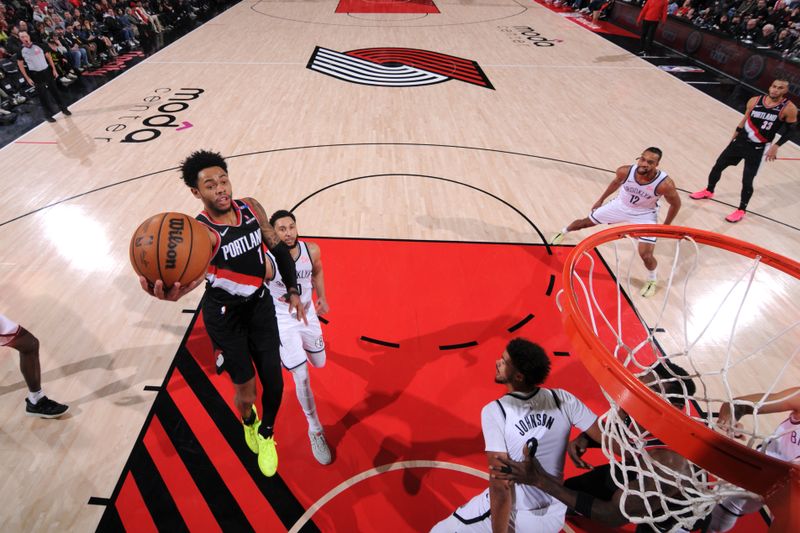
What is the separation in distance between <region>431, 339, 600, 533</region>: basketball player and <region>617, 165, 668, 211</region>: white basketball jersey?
9.93 ft

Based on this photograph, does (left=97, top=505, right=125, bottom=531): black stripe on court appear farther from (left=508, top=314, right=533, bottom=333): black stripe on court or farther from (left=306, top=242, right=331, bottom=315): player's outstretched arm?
(left=508, top=314, right=533, bottom=333): black stripe on court

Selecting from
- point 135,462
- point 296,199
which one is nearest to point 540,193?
point 296,199

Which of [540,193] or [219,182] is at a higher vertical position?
[219,182]

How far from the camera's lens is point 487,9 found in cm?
1848

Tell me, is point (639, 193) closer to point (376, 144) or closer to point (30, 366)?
point (376, 144)

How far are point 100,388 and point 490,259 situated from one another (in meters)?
4.02

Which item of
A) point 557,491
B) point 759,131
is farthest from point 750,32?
point 557,491

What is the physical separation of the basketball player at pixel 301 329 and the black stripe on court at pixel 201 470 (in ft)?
2.02

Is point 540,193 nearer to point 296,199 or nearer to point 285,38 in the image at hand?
point 296,199

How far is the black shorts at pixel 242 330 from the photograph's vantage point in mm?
2844

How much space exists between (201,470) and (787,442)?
11.9 feet

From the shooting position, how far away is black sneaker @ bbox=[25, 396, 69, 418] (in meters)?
3.46

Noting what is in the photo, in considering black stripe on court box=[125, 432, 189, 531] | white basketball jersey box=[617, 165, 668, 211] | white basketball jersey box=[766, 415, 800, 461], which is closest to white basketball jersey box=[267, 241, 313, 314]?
black stripe on court box=[125, 432, 189, 531]

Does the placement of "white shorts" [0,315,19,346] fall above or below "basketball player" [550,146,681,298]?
below
